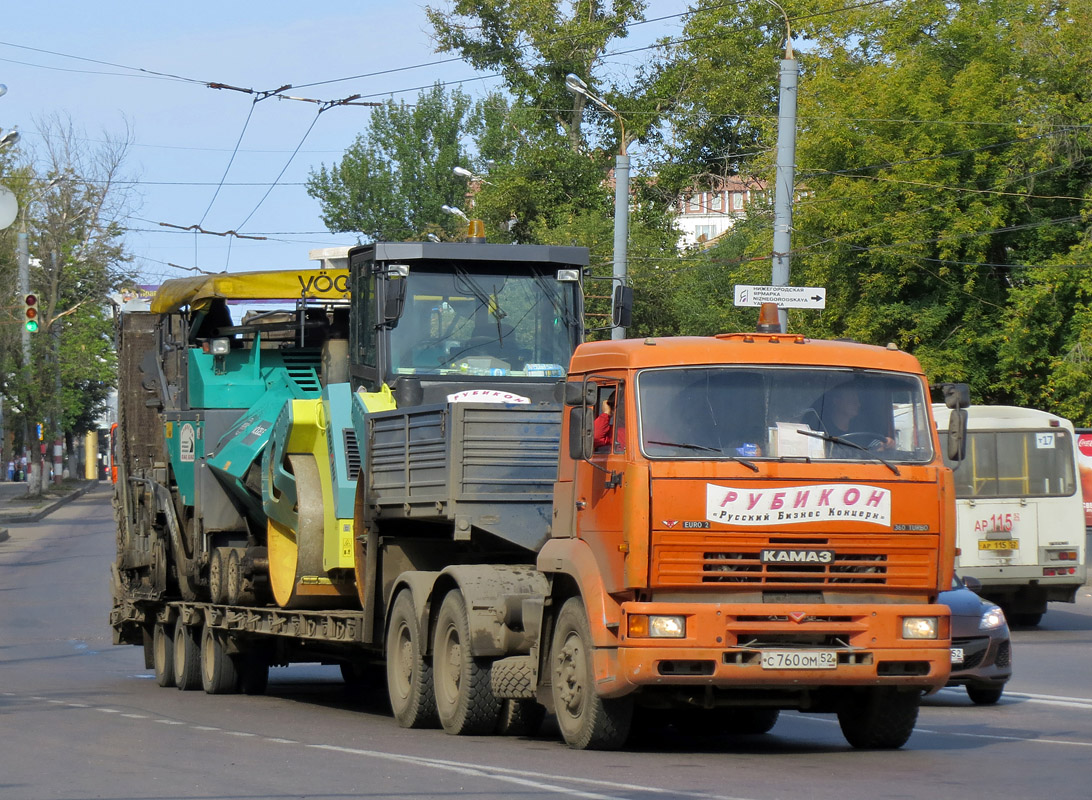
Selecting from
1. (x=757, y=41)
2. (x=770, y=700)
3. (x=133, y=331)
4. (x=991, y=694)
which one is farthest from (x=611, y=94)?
(x=770, y=700)

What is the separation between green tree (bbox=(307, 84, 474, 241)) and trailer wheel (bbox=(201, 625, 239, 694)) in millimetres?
61634

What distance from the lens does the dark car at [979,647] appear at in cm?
1336

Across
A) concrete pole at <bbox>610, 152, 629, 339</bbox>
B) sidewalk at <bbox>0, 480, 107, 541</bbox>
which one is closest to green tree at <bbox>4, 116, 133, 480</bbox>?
sidewalk at <bbox>0, 480, 107, 541</bbox>

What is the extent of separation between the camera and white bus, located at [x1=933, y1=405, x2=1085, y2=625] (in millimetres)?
22938

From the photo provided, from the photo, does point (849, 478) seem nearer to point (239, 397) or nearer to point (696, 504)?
point (696, 504)

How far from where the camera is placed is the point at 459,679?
11148mm

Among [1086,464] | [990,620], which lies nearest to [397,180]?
[1086,464]

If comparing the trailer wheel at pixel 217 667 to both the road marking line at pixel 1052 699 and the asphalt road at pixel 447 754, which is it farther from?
the road marking line at pixel 1052 699

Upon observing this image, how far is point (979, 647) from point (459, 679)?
4557mm

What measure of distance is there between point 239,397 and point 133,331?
3311 millimetres

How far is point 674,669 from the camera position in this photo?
30.7ft

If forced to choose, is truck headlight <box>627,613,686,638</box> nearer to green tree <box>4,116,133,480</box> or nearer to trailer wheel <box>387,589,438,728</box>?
trailer wheel <box>387,589,438,728</box>

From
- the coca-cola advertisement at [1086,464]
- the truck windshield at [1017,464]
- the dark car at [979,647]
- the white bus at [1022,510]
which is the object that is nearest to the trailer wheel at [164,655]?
the dark car at [979,647]

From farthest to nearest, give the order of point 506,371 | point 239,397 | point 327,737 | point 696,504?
point 239,397 < point 506,371 < point 327,737 < point 696,504
